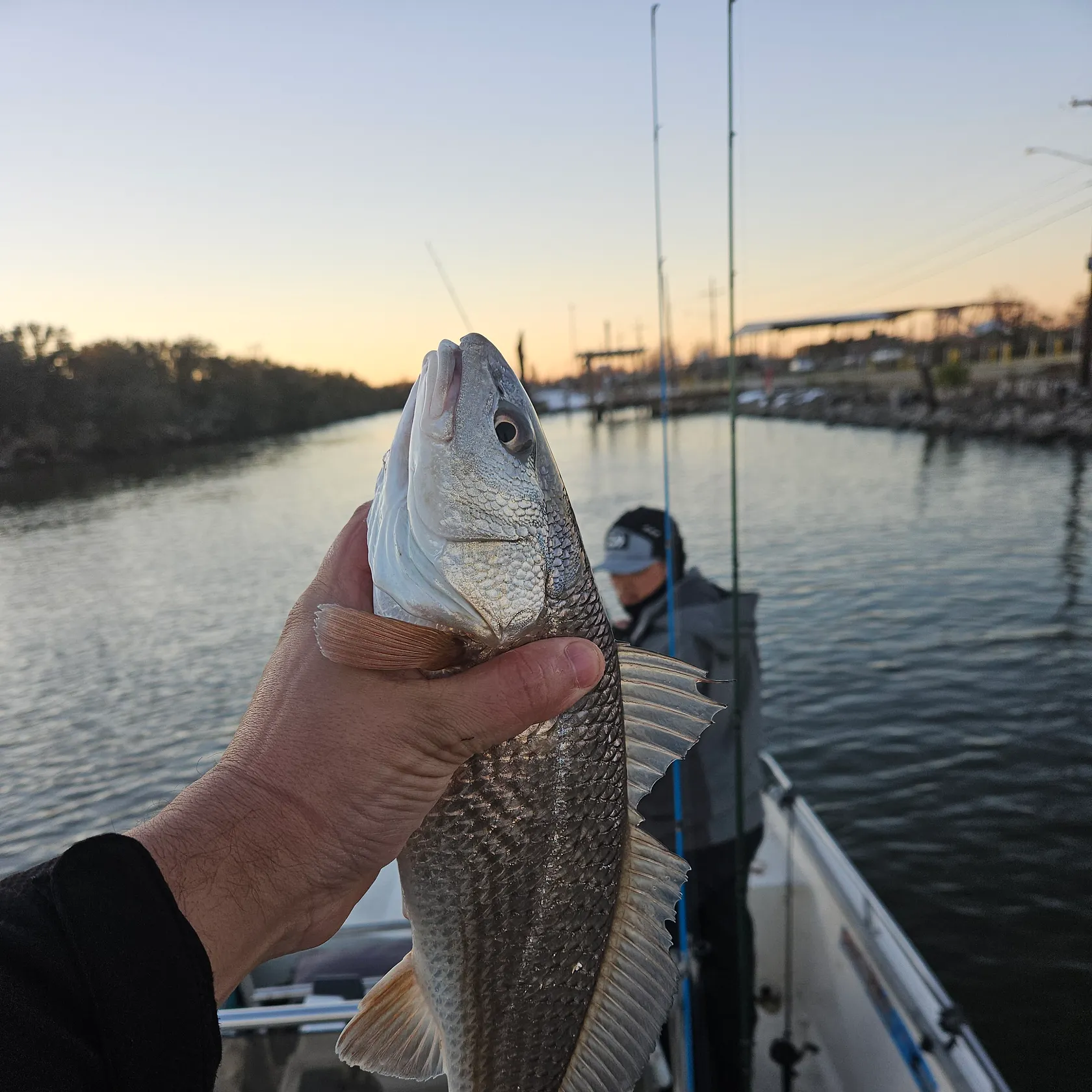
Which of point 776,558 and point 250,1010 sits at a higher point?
point 250,1010

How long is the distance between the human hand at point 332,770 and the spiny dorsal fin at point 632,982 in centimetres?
53

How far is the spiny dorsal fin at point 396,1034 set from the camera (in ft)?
5.72

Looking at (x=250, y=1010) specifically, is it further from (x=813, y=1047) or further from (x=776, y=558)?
(x=776, y=558)

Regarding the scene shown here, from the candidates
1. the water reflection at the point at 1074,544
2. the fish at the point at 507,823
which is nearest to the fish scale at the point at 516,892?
the fish at the point at 507,823

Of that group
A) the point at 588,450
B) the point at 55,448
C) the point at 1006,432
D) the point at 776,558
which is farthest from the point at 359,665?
the point at 55,448

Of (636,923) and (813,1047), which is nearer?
(636,923)

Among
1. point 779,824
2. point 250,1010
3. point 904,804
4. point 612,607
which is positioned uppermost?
point 250,1010

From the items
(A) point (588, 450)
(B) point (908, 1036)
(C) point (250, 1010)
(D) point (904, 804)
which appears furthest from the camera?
(A) point (588, 450)

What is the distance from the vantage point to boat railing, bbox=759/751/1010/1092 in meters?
3.01

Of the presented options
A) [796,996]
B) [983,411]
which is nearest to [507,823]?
[796,996]

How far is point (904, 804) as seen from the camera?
32.1 feet

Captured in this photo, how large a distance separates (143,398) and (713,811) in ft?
259

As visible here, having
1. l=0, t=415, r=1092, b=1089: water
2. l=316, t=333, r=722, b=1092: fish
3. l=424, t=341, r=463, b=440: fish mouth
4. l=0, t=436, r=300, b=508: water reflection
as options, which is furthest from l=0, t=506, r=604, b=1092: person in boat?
l=0, t=436, r=300, b=508: water reflection

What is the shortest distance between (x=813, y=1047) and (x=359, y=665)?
431 centimetres
